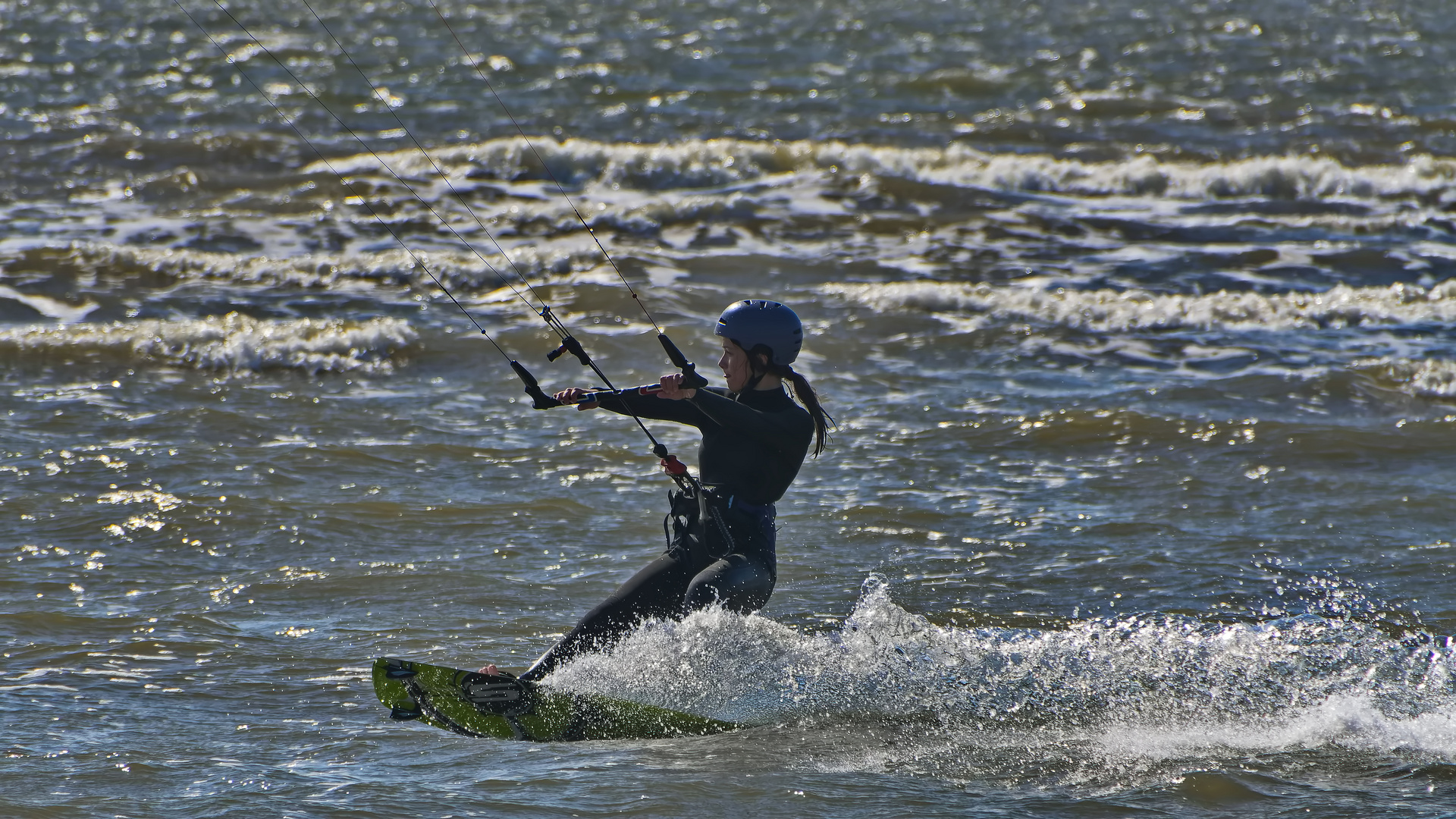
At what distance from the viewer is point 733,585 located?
620 cm

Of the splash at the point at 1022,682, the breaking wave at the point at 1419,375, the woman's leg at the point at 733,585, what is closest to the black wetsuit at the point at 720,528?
the woman's leg at the point at 733,585

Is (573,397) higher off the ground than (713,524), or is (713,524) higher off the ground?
Result: (573,397)

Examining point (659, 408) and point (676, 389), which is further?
point (659, 408)

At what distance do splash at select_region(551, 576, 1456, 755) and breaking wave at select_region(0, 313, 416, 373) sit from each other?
7139 mm

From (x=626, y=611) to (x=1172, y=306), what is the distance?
10019mm

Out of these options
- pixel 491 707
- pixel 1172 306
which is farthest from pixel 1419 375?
pixel 491 707

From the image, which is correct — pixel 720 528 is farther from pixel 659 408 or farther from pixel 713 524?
pixel 659 408

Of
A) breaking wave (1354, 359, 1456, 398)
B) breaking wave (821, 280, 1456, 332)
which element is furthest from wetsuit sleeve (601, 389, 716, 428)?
breaking wave (821, 280, 1456, 332)

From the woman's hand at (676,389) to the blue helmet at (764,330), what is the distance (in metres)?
0.32

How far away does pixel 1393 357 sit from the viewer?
13000mm

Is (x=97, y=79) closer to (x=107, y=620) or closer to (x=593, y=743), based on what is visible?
(x=107, y=620)

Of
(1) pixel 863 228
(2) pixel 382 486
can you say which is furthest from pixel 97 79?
(2) pixel 382 486

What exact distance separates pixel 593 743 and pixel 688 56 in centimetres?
2385

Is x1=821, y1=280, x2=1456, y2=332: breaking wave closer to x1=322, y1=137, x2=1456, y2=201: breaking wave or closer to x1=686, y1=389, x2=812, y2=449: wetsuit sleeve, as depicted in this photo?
x1=322, y1=137, x2=1456, y2=201: breaking wave
